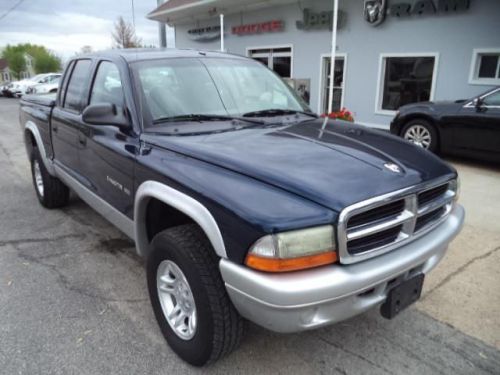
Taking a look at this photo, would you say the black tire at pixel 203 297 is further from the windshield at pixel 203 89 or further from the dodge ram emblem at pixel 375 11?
the dodge ram emblem at pixel 375 11

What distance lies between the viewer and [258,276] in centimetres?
187

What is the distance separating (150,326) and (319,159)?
5.39 feet

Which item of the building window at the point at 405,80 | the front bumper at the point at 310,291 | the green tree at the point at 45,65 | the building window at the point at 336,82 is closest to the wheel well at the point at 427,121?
the building window at the point at 405,80

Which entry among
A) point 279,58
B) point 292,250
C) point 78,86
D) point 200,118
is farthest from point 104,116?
point 279,58

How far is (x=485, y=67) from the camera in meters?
9.16

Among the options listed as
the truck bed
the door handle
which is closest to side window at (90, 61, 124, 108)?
the door handle

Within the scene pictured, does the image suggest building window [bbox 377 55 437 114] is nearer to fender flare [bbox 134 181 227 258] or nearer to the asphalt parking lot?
the asphalt parking lot

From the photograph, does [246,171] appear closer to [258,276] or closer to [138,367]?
[258,276]

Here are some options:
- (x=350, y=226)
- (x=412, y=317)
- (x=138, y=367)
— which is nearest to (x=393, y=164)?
(x=350, y=226)

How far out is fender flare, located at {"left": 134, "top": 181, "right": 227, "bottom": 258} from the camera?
204 cm

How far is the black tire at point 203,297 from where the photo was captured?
2.13 metres

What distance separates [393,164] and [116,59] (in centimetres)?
233

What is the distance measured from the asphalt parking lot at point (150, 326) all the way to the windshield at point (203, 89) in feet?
4.85

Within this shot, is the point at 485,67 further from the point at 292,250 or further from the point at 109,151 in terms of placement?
the point at 292,250
